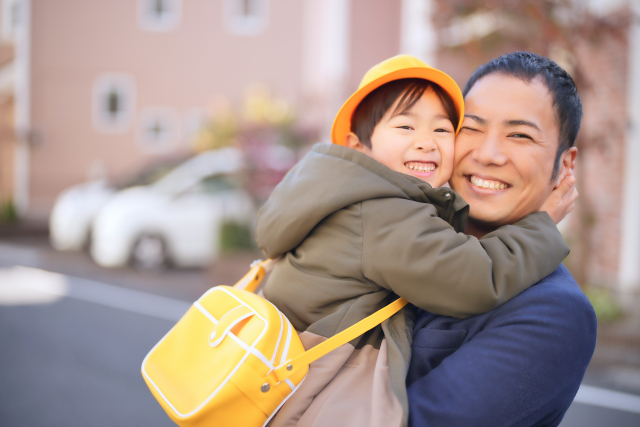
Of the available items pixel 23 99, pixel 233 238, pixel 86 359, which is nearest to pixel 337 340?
pixel 86 359

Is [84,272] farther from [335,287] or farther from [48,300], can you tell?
[335,287]

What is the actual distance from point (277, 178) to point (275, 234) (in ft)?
24.2

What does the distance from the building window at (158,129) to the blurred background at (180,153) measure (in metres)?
0.07

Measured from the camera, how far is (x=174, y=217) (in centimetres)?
899

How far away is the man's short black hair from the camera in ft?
5.25

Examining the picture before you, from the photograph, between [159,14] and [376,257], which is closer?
[376,257]

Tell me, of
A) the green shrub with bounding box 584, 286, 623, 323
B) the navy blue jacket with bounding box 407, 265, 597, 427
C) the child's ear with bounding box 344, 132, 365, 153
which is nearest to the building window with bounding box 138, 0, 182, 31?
the green shrub with bounding box 584, 286, 623, 323

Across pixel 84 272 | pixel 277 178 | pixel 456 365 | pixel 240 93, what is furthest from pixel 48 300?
→ pixel 240 93

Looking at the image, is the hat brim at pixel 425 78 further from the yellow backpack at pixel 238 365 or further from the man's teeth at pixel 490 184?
the yellow backpack at pixel 238 365

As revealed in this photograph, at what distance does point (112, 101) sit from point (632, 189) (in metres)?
18.2

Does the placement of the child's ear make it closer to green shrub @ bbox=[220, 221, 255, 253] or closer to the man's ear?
the man's ear

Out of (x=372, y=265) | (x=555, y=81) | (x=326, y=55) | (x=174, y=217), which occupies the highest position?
(x=326, y=55)

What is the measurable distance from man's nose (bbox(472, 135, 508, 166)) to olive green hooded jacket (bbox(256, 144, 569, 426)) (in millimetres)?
190

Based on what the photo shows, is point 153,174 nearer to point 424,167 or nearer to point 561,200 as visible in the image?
point 424,167
